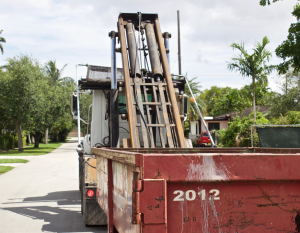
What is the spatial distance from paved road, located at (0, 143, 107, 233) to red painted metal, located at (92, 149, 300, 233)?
15.7 feet

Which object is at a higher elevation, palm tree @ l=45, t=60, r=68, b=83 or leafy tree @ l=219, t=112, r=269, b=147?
palm tree @ l=45, t=60, r=68, b=83

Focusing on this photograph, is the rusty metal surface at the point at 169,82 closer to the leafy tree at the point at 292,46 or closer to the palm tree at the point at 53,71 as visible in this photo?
the leafy tree at the point at 292,46

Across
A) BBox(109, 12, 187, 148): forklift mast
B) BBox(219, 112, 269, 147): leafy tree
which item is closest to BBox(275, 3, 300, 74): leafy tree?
BBox(219, 112, 269, 147): leafy tree

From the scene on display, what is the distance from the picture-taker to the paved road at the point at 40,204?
24.3ft

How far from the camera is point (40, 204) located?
9.92m

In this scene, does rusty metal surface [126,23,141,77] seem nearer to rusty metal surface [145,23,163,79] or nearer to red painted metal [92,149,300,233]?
rusty metal surface [145,23,163,79]

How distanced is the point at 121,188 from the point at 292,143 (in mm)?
9937

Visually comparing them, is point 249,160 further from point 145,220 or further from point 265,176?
point 145,220

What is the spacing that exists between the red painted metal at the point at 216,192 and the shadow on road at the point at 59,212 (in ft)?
15.9

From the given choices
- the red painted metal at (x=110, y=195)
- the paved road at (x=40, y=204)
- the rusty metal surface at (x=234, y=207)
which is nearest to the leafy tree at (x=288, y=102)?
the paved road at (x=40, y=204)

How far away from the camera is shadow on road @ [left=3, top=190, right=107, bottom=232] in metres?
7.32

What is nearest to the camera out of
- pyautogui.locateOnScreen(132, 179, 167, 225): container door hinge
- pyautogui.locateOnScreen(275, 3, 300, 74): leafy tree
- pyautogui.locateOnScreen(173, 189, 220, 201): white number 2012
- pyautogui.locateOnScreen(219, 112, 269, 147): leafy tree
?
pyautogui.locateOnScreen(132, 179, 167, 225): container door hinge

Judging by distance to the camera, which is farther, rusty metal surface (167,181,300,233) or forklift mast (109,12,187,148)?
forklift mast (109,12,187,148)

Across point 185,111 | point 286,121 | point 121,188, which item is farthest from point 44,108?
point 121,188
